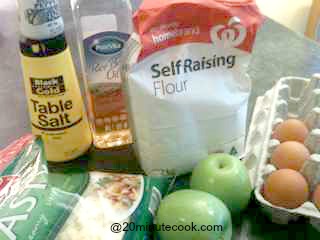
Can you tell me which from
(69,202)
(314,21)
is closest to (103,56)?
(69,202)

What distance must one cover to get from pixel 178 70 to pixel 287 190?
0.21m

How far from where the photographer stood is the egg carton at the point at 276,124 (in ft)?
1.91

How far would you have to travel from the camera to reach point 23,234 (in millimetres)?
478

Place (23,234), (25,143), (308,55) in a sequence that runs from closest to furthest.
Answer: (23,234), (25,143), (308,55)

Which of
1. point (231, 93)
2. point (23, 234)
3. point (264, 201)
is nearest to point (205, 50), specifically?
point (231, 93)

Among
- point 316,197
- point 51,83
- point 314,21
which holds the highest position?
point 51,83

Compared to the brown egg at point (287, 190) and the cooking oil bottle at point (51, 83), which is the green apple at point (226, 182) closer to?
the brown egg at point (287, 190)

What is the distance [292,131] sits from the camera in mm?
656

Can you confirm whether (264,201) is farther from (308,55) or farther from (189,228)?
(308,55)

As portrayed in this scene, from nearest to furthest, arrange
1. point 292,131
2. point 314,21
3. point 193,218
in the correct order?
1. point 193,218
2. point 292,131
3. point 314,21

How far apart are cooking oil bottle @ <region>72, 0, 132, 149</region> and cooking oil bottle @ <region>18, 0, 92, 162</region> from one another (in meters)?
0.03

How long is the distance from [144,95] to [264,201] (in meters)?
0.21

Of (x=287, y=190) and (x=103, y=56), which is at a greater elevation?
(x=103, y=56)

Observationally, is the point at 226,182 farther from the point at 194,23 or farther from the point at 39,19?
the point at 39,19
